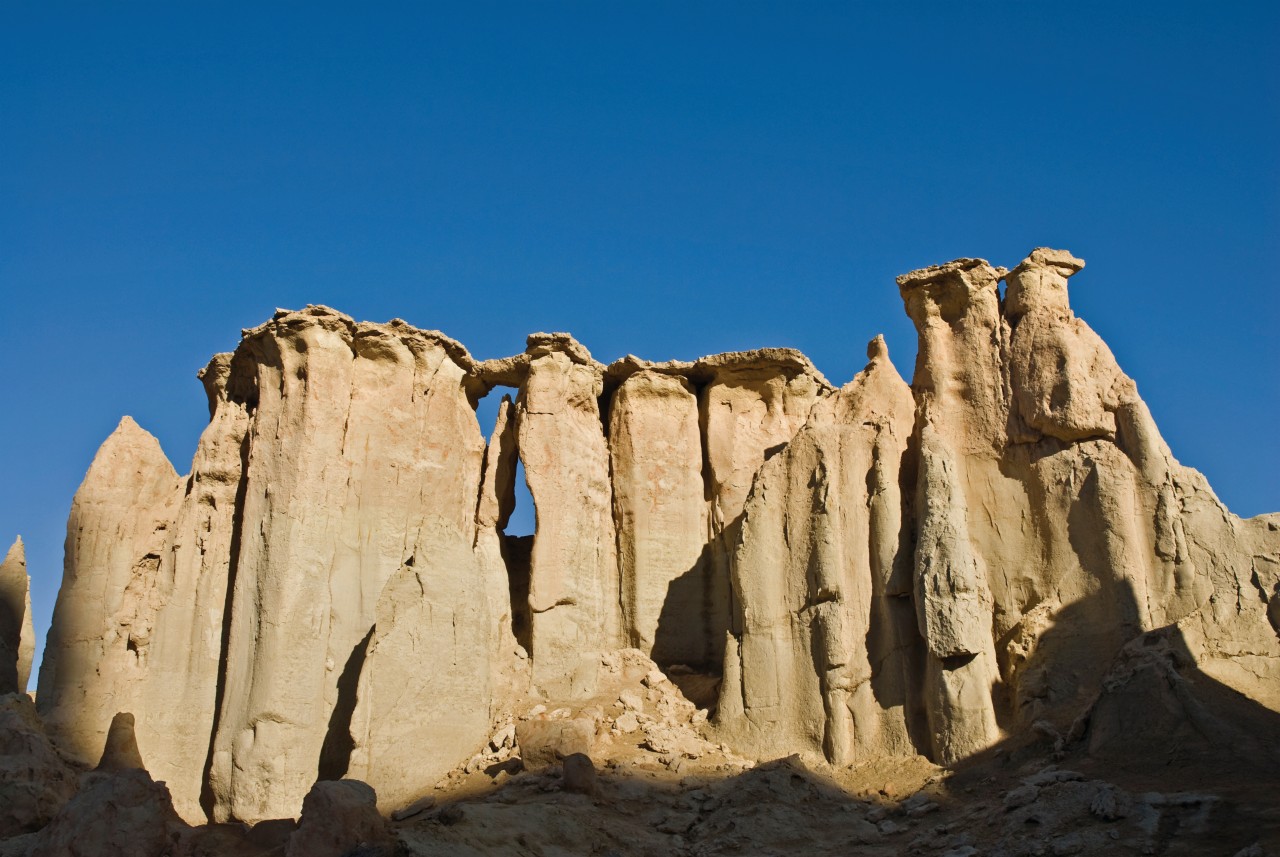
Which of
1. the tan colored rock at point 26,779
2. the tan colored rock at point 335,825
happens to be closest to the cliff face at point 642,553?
the tan colored rock at point 26,779

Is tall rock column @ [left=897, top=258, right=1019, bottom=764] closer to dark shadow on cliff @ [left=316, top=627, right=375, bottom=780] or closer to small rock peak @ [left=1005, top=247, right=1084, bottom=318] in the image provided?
small rock peak @ [left=1005, top=247, right=1084, bottom=318]

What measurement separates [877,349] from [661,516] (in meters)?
4.21

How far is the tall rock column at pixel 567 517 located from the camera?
20.3 m

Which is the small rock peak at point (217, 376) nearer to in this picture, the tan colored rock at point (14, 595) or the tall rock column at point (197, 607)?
the tall rock column at point (197, 607)

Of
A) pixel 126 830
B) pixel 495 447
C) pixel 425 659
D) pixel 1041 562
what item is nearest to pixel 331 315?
pixel 495 447

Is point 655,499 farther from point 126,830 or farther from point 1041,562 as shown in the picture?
point 126,830

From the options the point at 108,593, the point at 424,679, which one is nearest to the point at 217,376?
the point at 108,593

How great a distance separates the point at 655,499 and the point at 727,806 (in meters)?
6.66

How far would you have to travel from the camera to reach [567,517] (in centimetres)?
2108

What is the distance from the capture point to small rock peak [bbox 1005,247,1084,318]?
19.5 metres

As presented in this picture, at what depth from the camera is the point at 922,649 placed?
1783 cm

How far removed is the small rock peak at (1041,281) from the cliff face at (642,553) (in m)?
0.05

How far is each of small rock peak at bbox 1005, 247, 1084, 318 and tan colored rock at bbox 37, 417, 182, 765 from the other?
41.9 ft

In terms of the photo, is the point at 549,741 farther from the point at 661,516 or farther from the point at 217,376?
the point at 217,376
